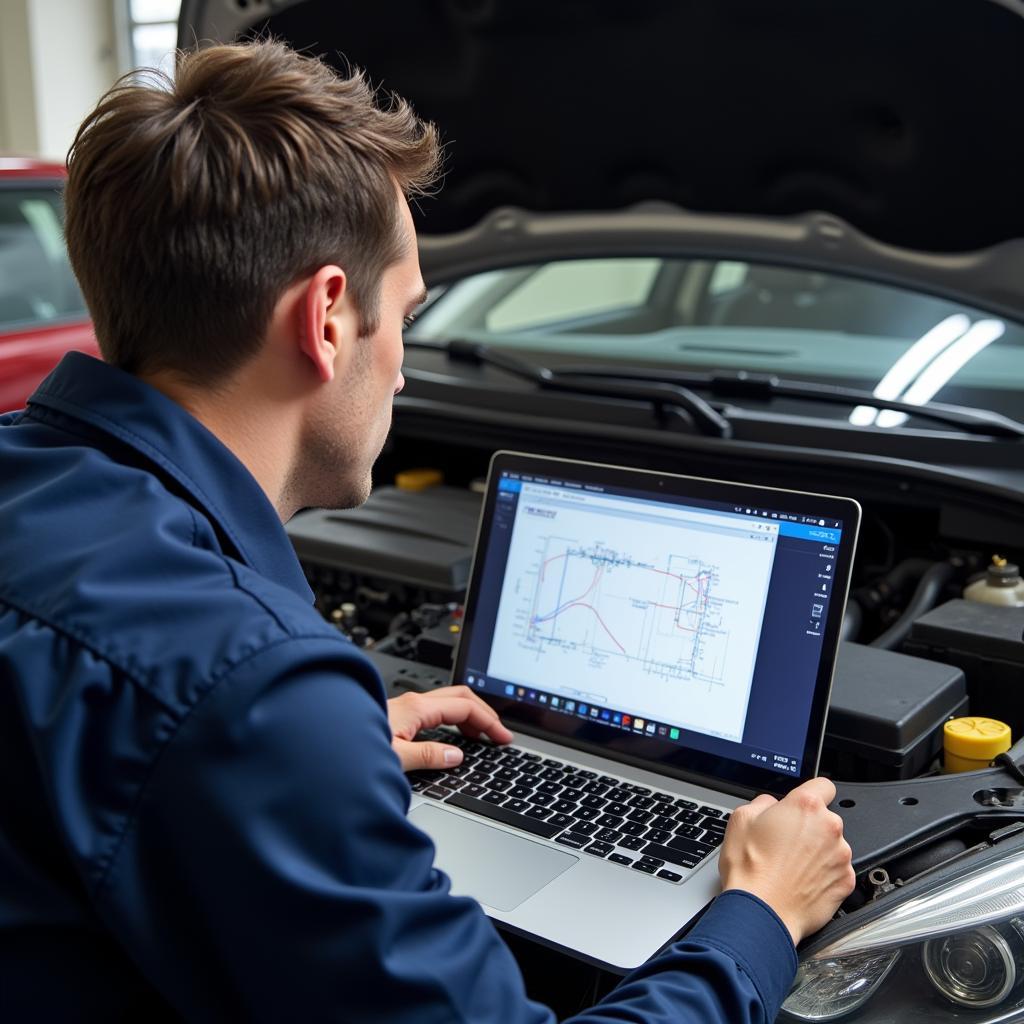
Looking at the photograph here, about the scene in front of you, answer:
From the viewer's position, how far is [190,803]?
2.21ft

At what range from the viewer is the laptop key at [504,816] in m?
1.17

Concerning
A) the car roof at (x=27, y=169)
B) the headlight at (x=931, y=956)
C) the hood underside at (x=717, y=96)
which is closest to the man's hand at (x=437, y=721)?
the headlight at (x=931, y=956)

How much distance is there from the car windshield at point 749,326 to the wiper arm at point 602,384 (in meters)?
0.12

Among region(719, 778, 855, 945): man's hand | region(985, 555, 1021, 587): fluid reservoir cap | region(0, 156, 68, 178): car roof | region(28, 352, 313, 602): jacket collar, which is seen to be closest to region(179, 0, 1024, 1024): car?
region(985, 555, 1021, 587): fluid reservoir cap

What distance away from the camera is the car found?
146 cm

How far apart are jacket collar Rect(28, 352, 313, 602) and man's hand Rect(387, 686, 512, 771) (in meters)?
0.45

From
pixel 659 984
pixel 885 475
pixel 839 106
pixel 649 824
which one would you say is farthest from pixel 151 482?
pixel 839 106

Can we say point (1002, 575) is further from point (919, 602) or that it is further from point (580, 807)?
point (580, 807)

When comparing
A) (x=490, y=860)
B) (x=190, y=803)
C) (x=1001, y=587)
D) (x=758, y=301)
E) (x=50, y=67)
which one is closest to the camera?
(x=190, y=803)

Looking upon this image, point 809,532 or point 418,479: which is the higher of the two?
point 809,532

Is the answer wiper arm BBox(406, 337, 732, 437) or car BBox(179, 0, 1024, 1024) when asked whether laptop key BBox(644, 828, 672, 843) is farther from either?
wiper arm BBox(406, 337, 732, 437)

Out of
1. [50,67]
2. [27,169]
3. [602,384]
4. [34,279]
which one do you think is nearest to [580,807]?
[602,384]

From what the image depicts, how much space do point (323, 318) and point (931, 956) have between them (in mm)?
726

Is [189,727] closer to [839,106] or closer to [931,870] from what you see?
[931,870]
